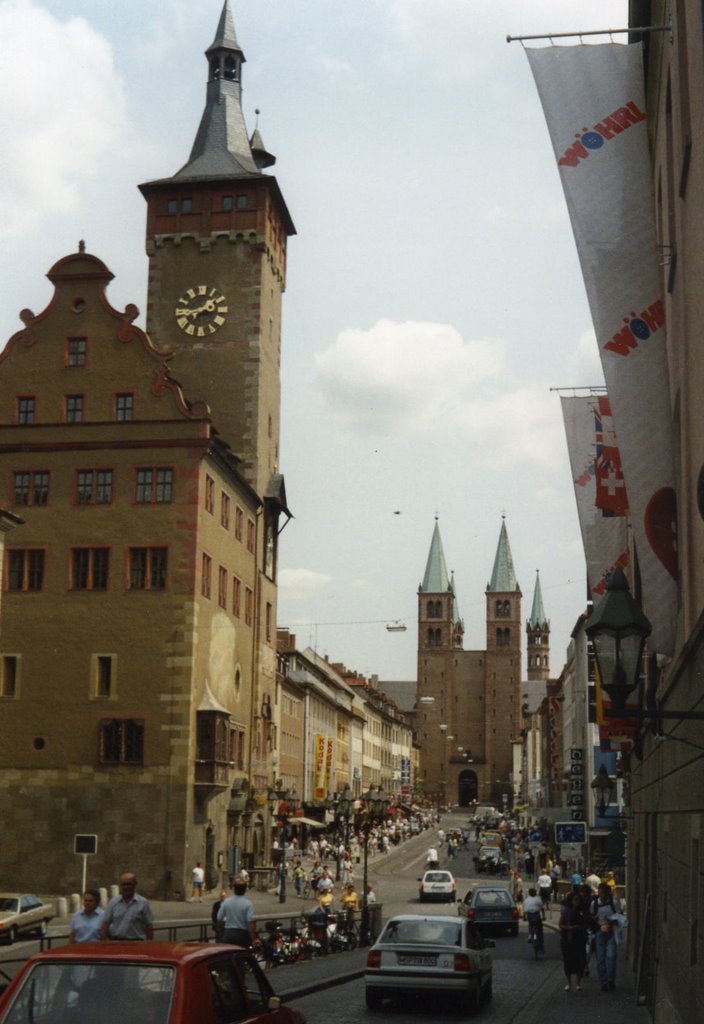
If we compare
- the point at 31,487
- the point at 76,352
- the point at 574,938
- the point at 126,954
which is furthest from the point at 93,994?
the point at 76,352

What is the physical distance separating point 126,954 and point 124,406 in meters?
45.9

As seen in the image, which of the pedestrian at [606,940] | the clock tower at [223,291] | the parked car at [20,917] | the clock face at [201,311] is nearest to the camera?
the pedestrian at [606,940]

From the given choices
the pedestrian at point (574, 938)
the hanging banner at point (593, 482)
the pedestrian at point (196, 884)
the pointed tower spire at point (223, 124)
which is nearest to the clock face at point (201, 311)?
the pointed tower spire at point (223, 124)

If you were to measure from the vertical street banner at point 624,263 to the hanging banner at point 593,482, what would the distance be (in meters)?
8.19

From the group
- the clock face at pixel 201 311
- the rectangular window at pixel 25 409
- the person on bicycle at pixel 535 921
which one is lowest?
the person on bicycle at pixel 535 921

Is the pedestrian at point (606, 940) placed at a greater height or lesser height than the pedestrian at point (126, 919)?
lesser

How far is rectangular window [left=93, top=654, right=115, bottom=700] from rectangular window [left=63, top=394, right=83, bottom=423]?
960 centimetres

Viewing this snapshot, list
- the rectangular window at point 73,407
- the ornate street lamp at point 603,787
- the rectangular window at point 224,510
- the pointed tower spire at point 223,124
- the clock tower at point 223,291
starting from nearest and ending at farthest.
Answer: the ornate street lamp at point 603,787
the rectangular window at point 73,407
the rectangular window at point 224,510
the clock tower at point 223,291
the pointed tower spire at point 223,124

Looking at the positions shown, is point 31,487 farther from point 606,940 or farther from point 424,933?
point 424,933

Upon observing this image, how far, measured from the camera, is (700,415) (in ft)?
36.0

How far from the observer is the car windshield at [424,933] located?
2117cm

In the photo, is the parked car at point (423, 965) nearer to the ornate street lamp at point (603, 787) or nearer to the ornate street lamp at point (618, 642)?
the ornate street lamp at point (603, 787)

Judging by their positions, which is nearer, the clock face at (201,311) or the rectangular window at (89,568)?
the rectangular window at (89,568)

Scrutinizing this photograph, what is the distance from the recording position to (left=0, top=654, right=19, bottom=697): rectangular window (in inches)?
2045
